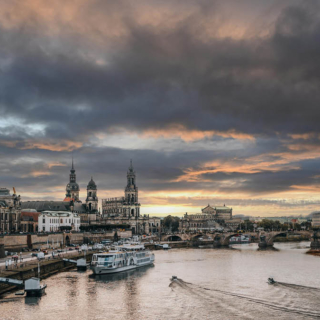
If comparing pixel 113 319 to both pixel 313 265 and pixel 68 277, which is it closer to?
pixel 68 277

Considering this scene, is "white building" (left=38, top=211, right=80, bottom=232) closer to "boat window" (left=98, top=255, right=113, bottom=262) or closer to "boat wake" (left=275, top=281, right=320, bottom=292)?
"boat window" (left=98, top=255, right=113, bottom=262)

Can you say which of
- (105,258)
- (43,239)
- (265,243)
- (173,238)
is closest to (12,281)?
(105,258)

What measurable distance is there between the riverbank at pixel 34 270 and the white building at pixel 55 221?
211ft

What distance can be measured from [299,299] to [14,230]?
100122 millimetres

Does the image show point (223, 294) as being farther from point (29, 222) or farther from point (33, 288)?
point (29, 222)

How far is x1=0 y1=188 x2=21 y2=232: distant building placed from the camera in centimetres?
12681

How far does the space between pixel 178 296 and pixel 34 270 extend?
22743mm

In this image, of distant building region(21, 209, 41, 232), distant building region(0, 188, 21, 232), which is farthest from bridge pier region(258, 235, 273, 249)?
distant building region(0, 188, 21, 232)

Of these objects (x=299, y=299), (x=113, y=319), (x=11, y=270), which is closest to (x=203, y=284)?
(x=299, y=299)

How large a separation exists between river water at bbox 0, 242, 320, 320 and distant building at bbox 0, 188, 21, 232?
56.6 meters

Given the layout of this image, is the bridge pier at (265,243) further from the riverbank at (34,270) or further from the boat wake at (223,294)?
the boat wake at (223,294)

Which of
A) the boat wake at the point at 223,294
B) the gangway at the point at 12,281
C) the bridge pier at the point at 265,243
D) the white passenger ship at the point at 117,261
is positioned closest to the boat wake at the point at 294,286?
the boat wake at the point at 223,294

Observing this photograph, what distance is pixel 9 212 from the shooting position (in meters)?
130

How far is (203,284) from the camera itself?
62969mm
